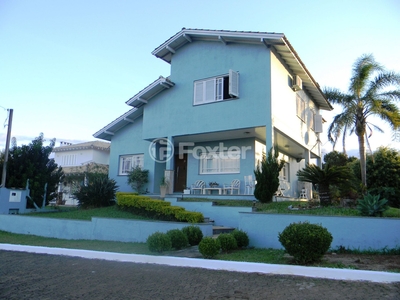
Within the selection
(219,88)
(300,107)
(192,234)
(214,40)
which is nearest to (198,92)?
(219,88)

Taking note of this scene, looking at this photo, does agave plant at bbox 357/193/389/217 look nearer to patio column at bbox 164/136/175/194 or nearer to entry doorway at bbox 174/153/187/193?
patio column at bbox 164/136/175/194

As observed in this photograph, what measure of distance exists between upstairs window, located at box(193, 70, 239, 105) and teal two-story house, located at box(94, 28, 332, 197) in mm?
46

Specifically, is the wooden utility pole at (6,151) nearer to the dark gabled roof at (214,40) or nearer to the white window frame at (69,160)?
the dark gabled roof at (214,40)

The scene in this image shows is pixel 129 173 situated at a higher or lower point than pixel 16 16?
lower

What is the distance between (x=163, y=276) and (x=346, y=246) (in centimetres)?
463

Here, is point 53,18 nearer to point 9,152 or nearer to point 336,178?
point 9,152

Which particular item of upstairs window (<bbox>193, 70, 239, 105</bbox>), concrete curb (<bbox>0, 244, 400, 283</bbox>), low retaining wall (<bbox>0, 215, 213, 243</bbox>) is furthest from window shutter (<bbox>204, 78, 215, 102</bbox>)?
concrete curb (<bbox>0, 244, 400, 283</bbox>)

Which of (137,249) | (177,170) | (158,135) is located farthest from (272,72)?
(137,249)

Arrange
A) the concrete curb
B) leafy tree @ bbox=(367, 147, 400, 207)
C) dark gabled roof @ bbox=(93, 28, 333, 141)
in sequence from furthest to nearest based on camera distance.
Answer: leafy tree @ bbox=(367, 147, 400, 207), dark gabled roof @ bbox=(93, 28, 333, 141), the concrete curb

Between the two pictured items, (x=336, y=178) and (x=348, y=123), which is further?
(x=348, y=123)

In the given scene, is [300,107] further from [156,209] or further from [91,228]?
[91,228]

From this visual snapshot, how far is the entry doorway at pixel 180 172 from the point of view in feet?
63.7

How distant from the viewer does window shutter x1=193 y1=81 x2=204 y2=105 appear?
16.4 metres

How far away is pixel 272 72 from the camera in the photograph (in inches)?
581
